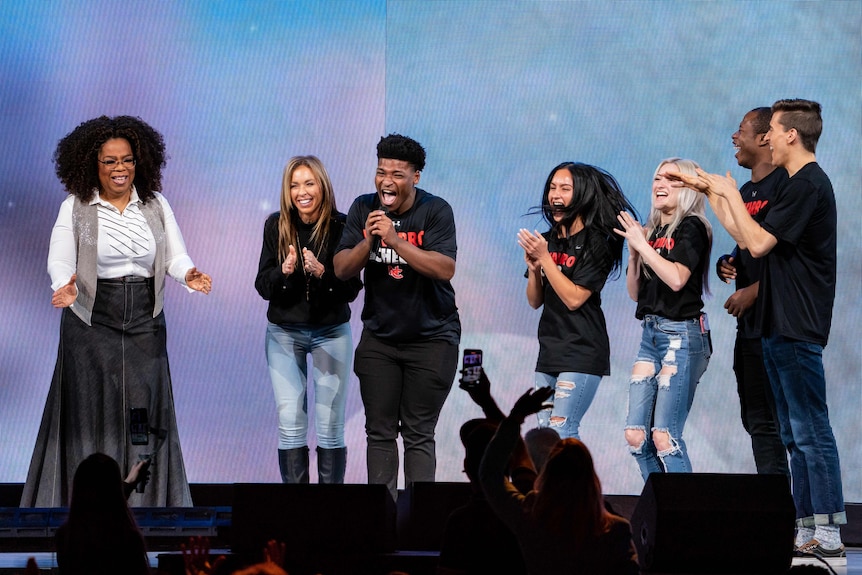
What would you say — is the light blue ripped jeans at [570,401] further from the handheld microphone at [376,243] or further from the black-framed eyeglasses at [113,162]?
the black-framed eyeglasses at [113,162]

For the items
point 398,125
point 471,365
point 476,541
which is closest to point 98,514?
point 476,541

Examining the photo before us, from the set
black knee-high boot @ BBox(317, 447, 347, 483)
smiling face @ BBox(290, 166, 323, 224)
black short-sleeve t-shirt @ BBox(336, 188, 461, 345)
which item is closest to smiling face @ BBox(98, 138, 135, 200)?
smiling face @ BBox(290, 166, 323, 224)

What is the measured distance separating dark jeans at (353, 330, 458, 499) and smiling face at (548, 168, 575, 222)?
72 cm

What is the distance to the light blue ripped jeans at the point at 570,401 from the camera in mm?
4234

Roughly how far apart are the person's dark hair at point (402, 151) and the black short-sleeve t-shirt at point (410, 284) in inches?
6.7

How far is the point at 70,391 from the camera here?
179 inches

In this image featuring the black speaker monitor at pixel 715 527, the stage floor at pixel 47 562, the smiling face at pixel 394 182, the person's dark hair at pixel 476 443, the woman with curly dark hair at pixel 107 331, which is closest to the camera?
the person's dark hair at pixel 476 443

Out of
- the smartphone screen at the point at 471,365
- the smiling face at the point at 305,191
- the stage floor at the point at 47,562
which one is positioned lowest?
the stage floor at the point at 47,562

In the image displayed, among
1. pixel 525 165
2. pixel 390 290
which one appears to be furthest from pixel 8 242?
pixel 525 165

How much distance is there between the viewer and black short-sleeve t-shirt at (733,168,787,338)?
14.0ft

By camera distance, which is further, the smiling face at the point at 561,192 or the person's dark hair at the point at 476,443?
the smiling face at the point at 561,192

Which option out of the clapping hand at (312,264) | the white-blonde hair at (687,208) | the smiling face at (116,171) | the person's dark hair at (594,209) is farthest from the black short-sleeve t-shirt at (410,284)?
the smiling face at (116,171)

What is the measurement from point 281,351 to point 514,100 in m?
1.92

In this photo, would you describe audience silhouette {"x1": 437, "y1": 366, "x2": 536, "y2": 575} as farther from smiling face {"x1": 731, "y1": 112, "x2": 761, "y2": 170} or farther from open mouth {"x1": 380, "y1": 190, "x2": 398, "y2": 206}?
smiling face {"x1": 731, "y1": 112, "x2": 761, "y2": 170}
